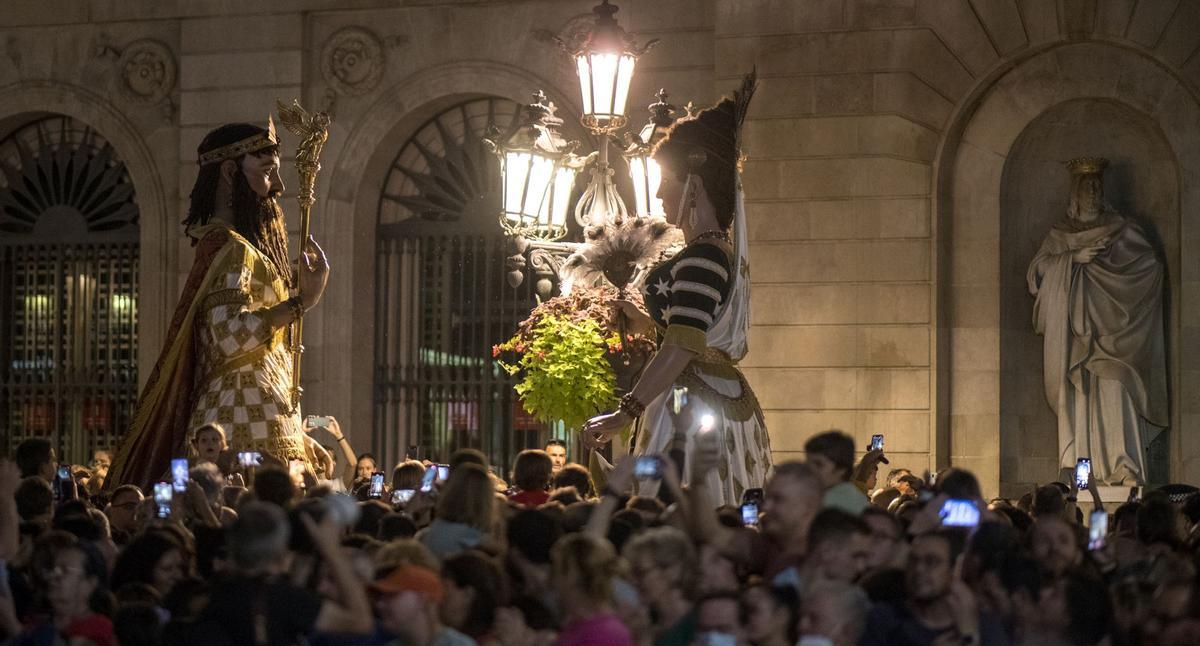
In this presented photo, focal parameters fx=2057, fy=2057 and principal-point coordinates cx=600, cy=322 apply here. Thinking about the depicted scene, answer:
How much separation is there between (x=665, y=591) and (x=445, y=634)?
79 centimetres

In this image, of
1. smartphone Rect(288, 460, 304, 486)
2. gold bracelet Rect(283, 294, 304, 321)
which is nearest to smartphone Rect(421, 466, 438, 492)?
smartphone Rect(288, 460, 304, 486)

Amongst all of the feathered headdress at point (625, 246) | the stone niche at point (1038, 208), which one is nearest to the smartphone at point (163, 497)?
the feathered headdress at point (625, 246)

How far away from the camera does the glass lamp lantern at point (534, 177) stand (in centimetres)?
1342

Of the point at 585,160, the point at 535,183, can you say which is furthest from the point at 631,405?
the point at 585,160

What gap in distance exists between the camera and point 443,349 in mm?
19000

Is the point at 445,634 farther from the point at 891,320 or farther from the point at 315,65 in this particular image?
the point at 315,65

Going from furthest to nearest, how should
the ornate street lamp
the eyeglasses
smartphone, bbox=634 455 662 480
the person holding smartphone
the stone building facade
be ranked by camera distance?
the stone building facade, the ornate street lamp, the person holding smartphone, smartphone, bbox=634 455 662 480, the eyeglasses

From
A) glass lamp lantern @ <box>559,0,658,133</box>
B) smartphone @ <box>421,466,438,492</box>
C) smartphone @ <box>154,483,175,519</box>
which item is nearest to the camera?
smartphone @ <box>154,483,175,519</box>

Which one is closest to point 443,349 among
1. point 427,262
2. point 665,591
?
point 427,262

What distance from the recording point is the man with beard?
444 inches

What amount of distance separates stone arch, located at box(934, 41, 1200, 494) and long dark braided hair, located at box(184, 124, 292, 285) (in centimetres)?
655

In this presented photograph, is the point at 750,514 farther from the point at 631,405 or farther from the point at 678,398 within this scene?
the point at 631,405

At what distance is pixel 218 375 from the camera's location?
37.2ft

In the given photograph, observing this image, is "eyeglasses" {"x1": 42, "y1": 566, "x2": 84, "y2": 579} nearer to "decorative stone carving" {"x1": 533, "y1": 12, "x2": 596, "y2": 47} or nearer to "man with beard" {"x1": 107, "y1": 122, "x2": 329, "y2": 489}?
"man with beard" {"x1": 107, "y1": 122, "x2": 329, "y2": 489}
